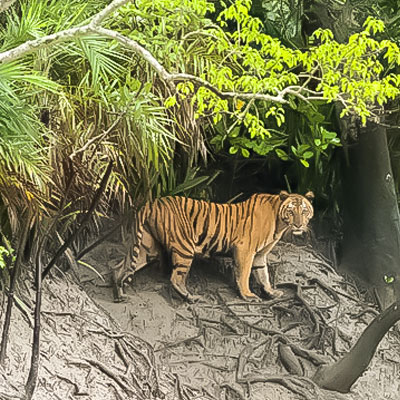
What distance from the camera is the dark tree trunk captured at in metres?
6.84

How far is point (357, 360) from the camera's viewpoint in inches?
226

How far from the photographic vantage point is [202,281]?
21.0 ft

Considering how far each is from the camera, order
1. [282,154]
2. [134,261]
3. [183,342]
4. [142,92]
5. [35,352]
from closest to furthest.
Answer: [35,352]
[142,92]
[183,342]
[134,261]
[282,154]

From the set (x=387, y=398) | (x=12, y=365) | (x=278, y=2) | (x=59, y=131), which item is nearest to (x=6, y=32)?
(x=59, y=131)

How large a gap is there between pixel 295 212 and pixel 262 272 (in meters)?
0.58

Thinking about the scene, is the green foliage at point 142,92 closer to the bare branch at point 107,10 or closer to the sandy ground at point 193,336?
the bare branch at point 107,10

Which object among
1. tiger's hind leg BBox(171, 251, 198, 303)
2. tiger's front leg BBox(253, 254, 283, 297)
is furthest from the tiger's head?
tiger's hind leg BBox(171, 251, 198, 303)

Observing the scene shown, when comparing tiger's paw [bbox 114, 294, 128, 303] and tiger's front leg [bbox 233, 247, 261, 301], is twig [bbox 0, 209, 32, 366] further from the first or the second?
tiger's front leg [bbox 233, 247, 261, 301]

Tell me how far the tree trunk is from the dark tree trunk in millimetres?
1166

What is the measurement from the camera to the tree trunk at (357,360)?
5609 mm

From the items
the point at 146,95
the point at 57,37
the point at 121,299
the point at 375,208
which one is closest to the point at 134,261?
the point at 121,299

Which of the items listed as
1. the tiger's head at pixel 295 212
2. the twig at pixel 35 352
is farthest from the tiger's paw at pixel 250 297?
the twig at pixel 35 352

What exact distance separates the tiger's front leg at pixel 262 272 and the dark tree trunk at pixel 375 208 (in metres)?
1.08

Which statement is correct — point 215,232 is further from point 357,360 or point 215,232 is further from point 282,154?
point 357,360
